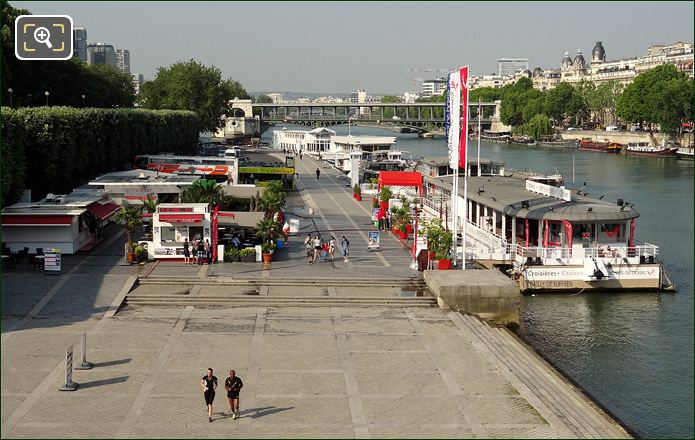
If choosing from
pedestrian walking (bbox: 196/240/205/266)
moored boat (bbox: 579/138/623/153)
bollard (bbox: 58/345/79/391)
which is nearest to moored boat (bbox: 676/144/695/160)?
moored boat (bbox: 579/138/623/153)

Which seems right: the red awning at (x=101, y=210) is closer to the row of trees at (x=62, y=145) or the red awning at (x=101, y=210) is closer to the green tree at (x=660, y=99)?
the row of trees at (x=62, y=145)

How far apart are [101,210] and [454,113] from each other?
2047cm

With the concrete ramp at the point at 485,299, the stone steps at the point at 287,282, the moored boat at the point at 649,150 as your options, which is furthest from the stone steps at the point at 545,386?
the moored boat at the point at 649,150

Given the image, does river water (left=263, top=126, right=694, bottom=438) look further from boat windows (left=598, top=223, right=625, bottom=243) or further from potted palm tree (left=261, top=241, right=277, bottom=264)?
potted palm tree (left=261, top=241, right=277, bottom=264)

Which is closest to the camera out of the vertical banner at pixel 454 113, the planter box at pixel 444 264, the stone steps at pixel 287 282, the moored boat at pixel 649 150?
the stone steps at pixel 287 282

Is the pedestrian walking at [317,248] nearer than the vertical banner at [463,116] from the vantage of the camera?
No

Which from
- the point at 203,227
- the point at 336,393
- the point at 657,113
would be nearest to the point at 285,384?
the point at 336,393

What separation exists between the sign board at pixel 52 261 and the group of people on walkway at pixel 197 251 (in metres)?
6.09

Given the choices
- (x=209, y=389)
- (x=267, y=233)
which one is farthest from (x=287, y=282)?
(x=209, y=389)

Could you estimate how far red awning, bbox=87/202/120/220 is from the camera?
158 feet

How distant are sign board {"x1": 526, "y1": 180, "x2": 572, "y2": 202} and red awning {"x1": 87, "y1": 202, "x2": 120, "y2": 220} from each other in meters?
24.6

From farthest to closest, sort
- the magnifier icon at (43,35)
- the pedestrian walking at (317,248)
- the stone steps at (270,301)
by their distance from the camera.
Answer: the pedestrian walking at (317,248), the stone steps at (270,301), the magnifier icon at (43,35)

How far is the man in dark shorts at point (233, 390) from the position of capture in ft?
76.3

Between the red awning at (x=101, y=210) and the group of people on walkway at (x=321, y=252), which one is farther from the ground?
the red awning at (x=101, y=210)
